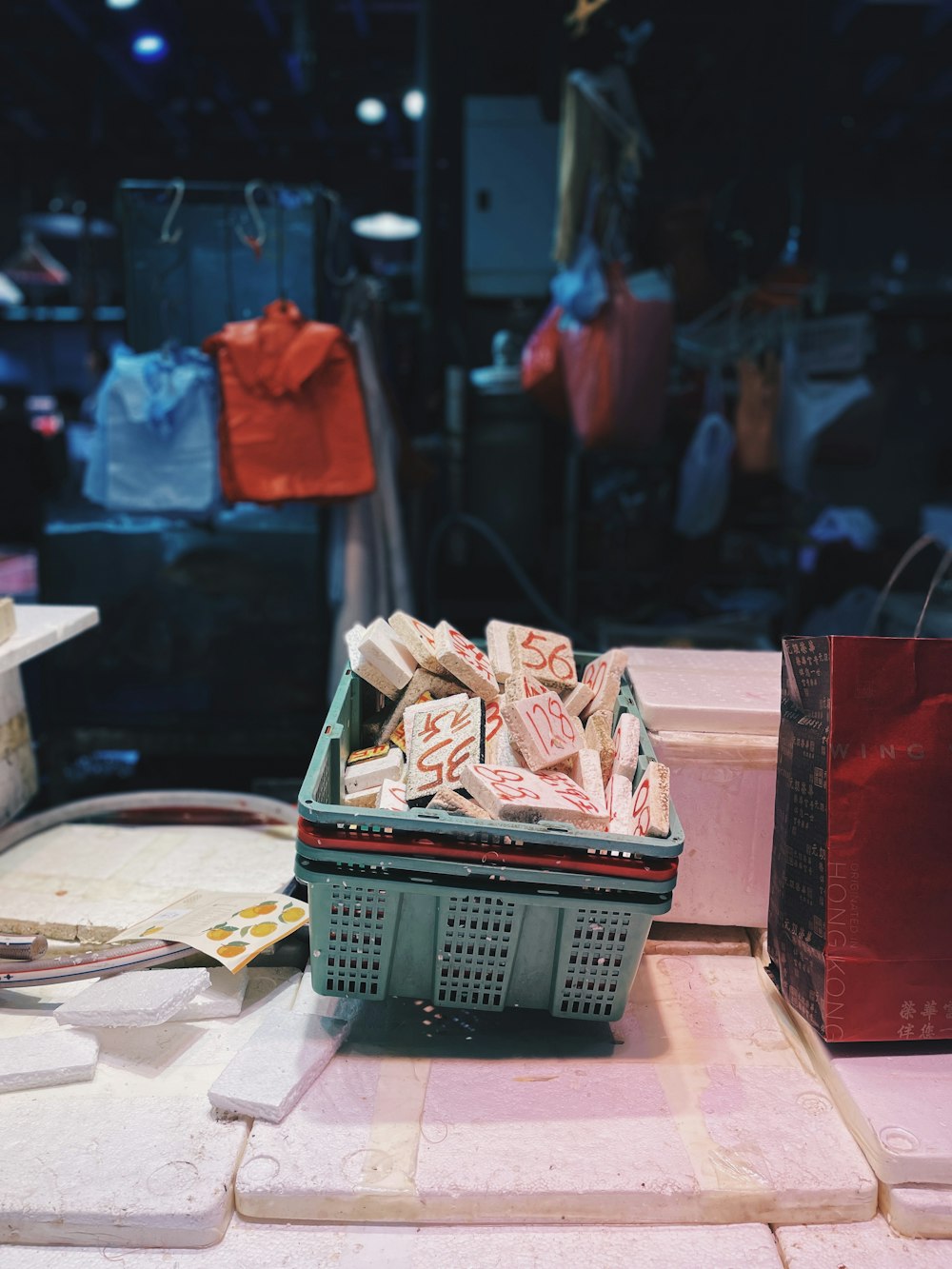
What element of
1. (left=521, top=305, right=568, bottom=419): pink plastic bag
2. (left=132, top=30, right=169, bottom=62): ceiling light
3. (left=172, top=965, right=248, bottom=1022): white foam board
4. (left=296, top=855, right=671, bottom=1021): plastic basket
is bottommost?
(left=172, top=965, right=248, bottom=1022): white foam board

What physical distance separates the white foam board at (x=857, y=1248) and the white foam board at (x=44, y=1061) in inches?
39.8

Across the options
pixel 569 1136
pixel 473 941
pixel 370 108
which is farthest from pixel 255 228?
pixel 370 108

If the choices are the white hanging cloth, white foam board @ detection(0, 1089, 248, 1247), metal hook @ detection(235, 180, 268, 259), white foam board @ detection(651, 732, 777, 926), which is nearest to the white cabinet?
the white hanging cloth

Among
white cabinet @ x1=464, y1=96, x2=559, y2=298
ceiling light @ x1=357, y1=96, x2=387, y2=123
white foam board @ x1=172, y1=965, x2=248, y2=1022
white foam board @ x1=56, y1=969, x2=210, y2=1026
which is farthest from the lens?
ceiling light @ x1=357, y1=96, x2=387, y2=123

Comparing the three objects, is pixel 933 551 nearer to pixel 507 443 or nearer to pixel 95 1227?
pixel 507 443

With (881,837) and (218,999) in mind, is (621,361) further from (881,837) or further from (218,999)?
(218,999)

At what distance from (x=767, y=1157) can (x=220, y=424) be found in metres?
2.74

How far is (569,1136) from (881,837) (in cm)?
63

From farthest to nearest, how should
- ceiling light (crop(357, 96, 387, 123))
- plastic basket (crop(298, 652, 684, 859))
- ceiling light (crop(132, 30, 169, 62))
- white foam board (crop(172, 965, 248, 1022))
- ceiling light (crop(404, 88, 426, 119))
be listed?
ceiling light (crop(357, 96, 387, 123)) → ceiling light (crop(404, 88, 426, 119)) → ceiling light (crop(132, 30, 169, 62)) → white foam board (crop(172, 965, 248, 1022)) → plastic basket (crop(298, 652, 684, 859))

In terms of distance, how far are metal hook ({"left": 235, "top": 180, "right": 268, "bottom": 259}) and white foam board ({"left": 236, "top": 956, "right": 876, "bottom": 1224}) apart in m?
2.83

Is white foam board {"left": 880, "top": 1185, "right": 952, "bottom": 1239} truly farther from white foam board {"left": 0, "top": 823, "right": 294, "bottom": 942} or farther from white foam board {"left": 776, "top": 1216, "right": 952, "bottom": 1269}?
white foam board {"left": 0, "top": 823, "right": 294, "bottom": 942}

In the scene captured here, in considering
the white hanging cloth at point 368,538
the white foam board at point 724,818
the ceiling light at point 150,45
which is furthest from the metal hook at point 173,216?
the ceiling light at point 150,45

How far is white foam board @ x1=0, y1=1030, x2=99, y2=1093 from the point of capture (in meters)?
1.40

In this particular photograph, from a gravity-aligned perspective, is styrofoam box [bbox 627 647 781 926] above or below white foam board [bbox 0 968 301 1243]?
above
